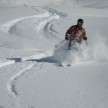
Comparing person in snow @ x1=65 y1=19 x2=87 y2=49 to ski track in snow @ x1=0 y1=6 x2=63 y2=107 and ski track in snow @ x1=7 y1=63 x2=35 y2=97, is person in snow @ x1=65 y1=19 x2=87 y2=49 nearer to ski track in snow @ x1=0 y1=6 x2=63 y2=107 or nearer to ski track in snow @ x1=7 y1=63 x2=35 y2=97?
ski track in snow @ x1=0 y1=6 x2=63 y2=107

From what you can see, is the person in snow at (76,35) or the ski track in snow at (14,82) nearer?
the ski track in snow at (14,82)

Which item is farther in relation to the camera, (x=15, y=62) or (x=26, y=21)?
(x=26, y=21)

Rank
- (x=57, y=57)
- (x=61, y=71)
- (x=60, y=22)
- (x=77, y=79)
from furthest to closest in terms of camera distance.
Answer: (x=60, y=22) → (x=57, y=57) → (x=61, y=71) → (x=77, y=79)

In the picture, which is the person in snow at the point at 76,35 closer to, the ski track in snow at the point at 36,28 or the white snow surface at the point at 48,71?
the white snow surface at the point at 48,71

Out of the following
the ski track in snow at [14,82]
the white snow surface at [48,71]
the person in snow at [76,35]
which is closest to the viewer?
the white snow surface at [48,71]

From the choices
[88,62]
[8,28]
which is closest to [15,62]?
[88,62]

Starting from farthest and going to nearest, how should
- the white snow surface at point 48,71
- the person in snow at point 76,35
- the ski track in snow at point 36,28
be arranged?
1. the person in snow at point 76,35
2. the ski track in snow at point 36,28
3. the white snow surface at point 48,71

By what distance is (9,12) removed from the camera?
26234 millimetres

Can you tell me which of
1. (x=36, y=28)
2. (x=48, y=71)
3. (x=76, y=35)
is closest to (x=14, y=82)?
(x=48, y=71)

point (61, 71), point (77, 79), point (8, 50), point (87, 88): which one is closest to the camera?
point (87, 88)

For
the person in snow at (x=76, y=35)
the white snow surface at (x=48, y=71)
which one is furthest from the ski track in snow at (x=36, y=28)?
the person in snow at (x=76, y=35)

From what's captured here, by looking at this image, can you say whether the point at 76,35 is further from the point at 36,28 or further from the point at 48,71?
the point at 36,28

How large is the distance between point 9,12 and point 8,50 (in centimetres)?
1296

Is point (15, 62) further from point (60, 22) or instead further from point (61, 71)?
point (60, 22)
